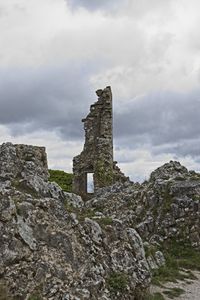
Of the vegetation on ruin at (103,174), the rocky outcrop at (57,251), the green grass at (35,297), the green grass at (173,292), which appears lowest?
the green grass at (173,292)

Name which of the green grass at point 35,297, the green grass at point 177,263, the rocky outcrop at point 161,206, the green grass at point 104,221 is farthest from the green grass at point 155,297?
the rocky outcrop at point 161,206

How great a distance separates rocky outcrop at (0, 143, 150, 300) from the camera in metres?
11.1

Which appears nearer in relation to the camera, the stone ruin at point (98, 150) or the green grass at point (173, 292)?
the green grass at point (173, 292)

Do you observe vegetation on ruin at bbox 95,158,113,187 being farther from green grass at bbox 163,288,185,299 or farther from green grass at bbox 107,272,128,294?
green grass at bbox 107,272,128,294

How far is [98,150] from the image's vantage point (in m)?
34.6

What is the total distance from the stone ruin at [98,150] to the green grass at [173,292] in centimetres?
1930

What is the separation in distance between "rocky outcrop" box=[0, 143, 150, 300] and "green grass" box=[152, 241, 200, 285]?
8.31ft

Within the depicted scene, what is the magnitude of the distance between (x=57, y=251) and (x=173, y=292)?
15.6ft

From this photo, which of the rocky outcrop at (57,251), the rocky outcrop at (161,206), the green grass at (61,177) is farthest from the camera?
the green grass at (61,177)

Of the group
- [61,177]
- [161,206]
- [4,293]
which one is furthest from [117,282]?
[61,177]

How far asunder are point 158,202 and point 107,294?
40.8ft

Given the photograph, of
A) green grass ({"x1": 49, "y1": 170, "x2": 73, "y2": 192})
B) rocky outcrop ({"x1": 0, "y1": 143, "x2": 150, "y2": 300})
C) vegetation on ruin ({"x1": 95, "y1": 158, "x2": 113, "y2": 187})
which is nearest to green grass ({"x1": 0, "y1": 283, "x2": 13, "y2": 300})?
rocky outcrop ({"x1": 0, "y1": 143, "x2": 150, "y2": 300})

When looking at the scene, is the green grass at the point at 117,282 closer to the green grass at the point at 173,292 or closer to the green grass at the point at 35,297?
the green grass at the point at 35,297

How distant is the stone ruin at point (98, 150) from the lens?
34438 millimetres
